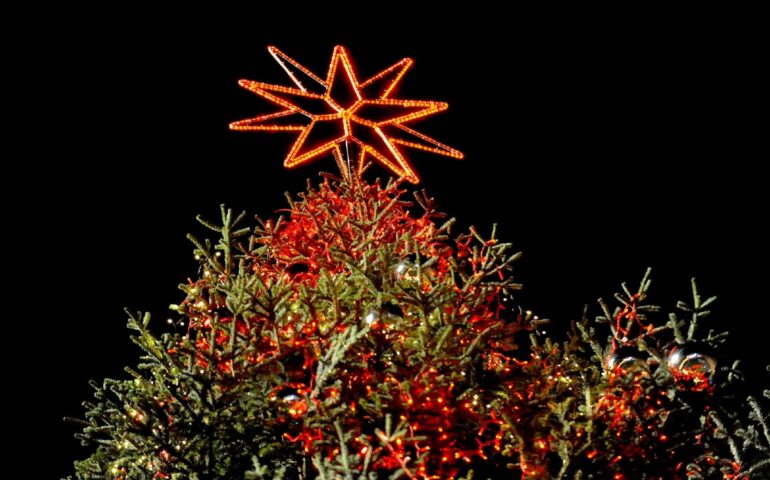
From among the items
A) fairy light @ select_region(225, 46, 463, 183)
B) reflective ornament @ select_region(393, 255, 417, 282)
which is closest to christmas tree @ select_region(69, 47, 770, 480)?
reflective ornament @ select_region(393, 255, 417, 282)

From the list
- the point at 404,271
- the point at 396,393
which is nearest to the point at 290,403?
the point at 396,393

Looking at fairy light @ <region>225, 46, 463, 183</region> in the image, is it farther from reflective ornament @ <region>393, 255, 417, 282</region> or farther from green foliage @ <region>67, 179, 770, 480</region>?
green foliage @ <region>67, 179, 770, 480</region>

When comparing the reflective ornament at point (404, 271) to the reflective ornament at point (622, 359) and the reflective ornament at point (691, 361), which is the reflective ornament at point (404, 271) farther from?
the reflective ornament at point (691, 361)

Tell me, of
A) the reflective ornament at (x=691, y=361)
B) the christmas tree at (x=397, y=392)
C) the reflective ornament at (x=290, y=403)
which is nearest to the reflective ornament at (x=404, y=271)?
the christmas tree at (x=397, y=392)

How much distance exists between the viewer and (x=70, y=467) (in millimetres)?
7691

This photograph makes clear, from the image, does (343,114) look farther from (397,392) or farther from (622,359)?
(622,359)

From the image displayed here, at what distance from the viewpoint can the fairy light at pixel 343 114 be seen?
17.8 feet

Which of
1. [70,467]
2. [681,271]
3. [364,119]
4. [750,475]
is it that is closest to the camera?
[750,475]

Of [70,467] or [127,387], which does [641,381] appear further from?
[70,467]

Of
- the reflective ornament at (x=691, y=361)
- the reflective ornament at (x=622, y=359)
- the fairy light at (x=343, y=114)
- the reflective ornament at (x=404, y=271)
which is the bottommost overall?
the reflective ornament at (x=691, y=361)

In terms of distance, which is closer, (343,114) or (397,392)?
(397,392)

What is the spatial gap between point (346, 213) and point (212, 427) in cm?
239

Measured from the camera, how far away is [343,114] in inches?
220

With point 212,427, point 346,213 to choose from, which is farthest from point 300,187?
point 212,427
